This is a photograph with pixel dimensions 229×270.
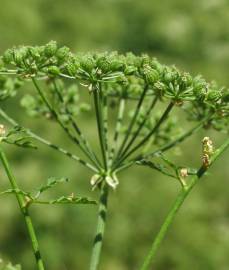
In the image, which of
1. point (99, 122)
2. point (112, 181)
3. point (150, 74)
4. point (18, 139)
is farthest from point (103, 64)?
point (112, 181)

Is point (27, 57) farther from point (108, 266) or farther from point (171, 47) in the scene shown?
point (171, 47)

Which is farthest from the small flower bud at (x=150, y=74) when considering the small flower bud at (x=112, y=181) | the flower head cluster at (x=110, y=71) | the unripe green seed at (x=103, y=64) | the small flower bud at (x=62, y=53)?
the small flower bud at (x=112, y=181)

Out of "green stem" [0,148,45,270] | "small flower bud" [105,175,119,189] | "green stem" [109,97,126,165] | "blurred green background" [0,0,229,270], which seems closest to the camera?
"green stem" [0,148,45,270]

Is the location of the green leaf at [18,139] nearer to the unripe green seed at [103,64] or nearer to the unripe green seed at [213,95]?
the unripe green seed at [103,64]

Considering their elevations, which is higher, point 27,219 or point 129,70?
point 129,70

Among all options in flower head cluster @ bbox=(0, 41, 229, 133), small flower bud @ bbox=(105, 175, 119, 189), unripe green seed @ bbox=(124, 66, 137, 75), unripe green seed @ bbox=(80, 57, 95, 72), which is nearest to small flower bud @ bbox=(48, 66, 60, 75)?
flower head cluster @ bbox=(0, 41, 229, 133)

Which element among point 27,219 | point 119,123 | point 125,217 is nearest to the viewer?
point 27,219

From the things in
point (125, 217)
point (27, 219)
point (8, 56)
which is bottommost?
point (27, 219)

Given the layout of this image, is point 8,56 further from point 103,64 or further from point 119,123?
point 119,123

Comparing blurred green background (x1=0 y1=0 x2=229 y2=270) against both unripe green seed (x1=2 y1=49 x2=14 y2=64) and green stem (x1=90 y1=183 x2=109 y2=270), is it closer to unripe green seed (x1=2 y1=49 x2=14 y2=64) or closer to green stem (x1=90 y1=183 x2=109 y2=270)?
green stem (x1=90 y1=183 x2=109 y2=270)

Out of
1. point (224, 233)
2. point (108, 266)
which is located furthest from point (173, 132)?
point (224, 233)

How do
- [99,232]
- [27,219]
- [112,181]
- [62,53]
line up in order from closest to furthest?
[27,219] < [62,53] < [99,232] < [112,181]
